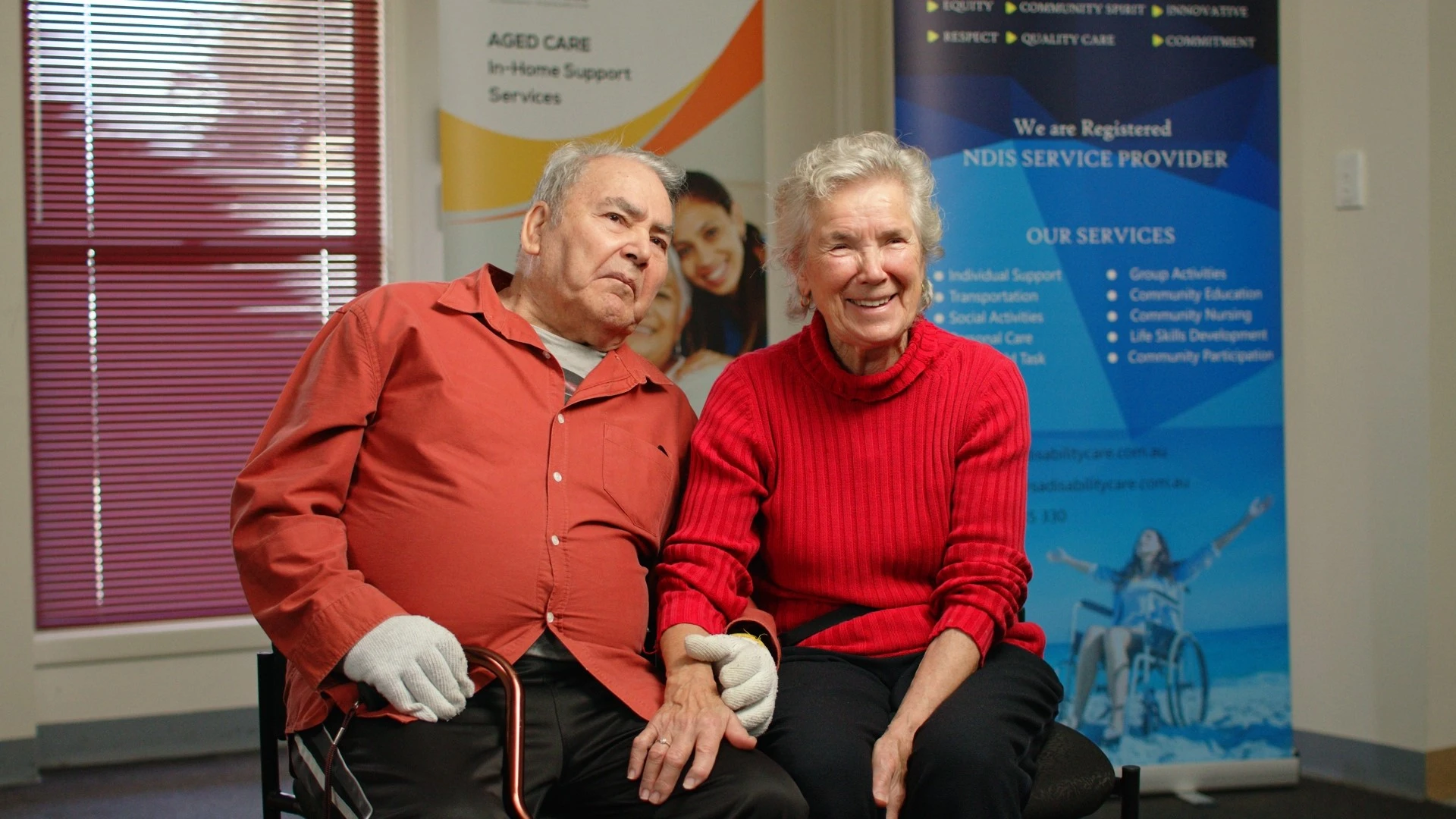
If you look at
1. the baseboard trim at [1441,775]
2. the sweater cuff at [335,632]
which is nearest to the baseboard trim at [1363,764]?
the baseboard trim at [1441,775]

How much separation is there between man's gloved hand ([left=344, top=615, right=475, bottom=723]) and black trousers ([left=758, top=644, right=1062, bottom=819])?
Result: 18.3 inches

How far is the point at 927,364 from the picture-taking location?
1818 millimetres

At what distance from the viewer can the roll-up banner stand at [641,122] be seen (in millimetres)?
3240

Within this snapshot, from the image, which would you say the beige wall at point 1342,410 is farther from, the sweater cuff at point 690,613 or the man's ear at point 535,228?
the sweater cuff at point 690,613

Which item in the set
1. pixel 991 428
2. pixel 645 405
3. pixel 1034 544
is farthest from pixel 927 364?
pixel 1034 544

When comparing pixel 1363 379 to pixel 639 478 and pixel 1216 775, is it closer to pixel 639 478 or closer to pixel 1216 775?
pixel 1216 775

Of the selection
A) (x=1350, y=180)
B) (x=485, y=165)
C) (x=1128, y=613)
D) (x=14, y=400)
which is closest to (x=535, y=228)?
(x=485, y=165)

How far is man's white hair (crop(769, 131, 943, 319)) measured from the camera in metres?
1.79

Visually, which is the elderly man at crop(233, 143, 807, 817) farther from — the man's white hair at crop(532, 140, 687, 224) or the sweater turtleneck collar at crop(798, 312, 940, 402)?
the sweater turtleneck collar at crop(798, 312, 940, 402)

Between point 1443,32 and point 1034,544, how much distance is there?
5.70 feet

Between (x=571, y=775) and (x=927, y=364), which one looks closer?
(x=571, y=775)

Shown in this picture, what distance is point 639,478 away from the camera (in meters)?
1.82

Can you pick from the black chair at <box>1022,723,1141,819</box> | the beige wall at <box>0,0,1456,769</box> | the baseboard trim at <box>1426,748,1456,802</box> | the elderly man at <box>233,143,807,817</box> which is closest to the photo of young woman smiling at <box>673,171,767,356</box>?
the beige wall at <box>0,0,1456,769</box>

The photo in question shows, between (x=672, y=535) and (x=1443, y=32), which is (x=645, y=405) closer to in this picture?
(x=672, y=535)
